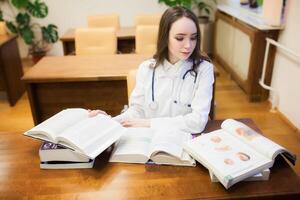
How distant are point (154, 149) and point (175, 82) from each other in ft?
1.62

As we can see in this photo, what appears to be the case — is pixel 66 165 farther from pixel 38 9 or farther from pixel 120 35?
pixel 38 9

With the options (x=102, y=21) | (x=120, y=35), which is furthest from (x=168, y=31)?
(x=102, y=21)

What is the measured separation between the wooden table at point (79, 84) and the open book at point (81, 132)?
3.41ft

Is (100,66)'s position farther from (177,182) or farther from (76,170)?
(177,182)

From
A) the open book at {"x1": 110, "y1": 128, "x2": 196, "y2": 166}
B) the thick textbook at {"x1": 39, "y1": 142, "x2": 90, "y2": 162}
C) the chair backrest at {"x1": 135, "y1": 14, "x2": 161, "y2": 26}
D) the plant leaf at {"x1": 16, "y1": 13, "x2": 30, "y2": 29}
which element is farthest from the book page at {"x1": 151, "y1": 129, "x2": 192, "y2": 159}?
the plant leaf at {"x1": 16, "y1": 13, "x2": 30, "y2": 29}

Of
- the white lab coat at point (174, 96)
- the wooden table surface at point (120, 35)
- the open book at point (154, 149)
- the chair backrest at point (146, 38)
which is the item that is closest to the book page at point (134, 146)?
the open book at point (154, 149)

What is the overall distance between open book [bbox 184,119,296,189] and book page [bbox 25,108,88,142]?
0.43 meters

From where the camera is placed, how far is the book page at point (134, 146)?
1005 mm

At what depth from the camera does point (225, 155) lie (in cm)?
93

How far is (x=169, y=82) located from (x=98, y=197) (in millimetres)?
702

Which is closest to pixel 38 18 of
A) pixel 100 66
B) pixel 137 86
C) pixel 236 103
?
pixel 100 66

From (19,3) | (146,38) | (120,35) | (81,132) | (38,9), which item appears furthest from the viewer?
(38,9)

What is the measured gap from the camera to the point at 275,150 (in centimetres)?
92

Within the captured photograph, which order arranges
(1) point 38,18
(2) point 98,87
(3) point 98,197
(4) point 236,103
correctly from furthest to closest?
1. (1) point 38,18
2. (4) point 236,103
3. (2) point 98,87
4. (3) point 98,197
